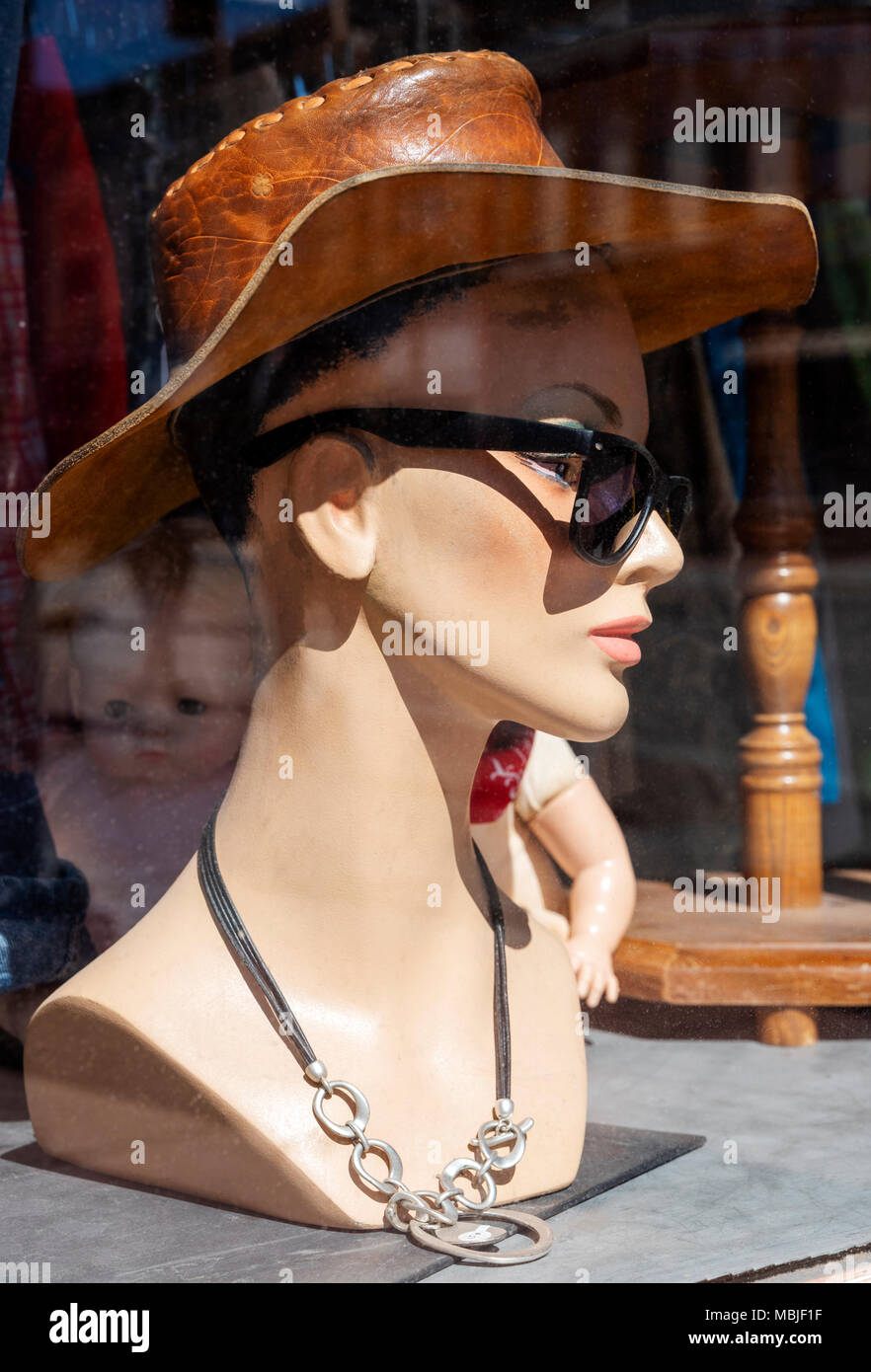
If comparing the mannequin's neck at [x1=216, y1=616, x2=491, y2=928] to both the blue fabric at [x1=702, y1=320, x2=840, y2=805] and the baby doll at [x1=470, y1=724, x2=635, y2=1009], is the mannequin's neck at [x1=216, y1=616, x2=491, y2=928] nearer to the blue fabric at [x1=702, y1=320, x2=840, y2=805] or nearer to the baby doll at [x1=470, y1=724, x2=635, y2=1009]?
the baby doll at [x1=470, y1=724, x2=635, y2=1009]

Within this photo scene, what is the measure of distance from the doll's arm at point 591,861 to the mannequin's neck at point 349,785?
1.74ft

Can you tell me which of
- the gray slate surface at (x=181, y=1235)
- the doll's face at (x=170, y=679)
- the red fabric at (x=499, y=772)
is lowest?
the gray slate surface at (x=181, y=1235)

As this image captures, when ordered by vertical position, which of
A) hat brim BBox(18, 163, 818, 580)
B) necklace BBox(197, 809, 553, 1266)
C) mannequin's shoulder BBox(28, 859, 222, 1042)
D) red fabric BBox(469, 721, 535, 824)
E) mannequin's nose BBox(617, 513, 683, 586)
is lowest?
necklace BBox(197, 809, 553, 1266)

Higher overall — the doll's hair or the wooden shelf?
the doll's hair

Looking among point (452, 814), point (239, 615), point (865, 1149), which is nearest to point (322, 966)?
point (452, 814)

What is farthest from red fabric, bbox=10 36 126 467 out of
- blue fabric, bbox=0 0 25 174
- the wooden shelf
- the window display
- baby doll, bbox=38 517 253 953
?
the wooden shelf

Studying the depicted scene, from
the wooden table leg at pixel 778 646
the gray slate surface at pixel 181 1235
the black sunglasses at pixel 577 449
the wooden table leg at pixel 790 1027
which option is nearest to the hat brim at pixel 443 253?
the black sunglasses at pixel 577 449

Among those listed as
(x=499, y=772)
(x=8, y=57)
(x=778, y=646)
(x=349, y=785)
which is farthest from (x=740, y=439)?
(x=8, y=57)

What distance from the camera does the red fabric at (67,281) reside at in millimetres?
2045

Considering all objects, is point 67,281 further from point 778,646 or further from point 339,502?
point 778,646

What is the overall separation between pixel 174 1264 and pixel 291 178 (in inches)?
42.3

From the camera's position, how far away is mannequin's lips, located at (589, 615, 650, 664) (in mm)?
1478

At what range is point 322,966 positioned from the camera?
1.55 meters

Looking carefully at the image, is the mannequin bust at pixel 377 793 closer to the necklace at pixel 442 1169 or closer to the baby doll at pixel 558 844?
the necklace at pixel 442 1169
